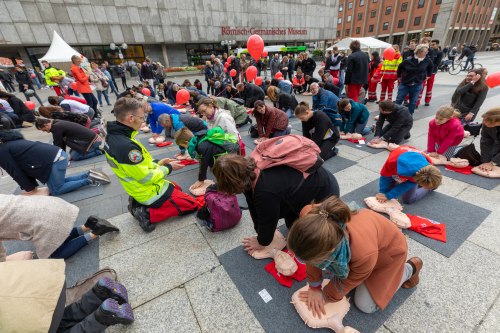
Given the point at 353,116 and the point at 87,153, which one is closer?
the point at 353,116

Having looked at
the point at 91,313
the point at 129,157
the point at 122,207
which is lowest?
the point at 122,207

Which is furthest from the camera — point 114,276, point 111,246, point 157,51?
point 157,51

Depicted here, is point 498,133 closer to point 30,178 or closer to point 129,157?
point 129,157

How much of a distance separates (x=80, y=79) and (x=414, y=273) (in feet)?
32.1

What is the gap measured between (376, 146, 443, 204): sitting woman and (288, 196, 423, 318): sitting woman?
79 centimetres

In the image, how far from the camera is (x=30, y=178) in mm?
3568

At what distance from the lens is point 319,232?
1158 mm

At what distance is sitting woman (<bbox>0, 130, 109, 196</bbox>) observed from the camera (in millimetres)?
3180

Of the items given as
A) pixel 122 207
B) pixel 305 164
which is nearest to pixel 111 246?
pixel 122 207

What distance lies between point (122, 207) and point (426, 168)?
3817 mm

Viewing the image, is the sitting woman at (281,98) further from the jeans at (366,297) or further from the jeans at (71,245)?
the jeans at (366,297)

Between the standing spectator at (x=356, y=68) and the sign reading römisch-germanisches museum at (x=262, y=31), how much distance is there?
76.1ft

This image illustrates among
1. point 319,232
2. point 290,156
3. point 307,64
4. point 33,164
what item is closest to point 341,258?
point 319,232

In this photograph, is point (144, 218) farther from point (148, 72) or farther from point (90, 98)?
point (148, 72)
